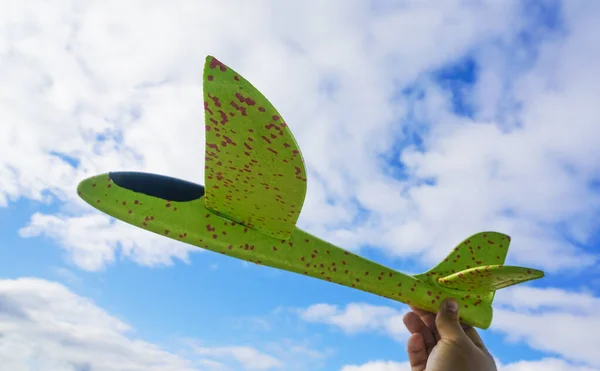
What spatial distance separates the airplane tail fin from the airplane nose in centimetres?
290

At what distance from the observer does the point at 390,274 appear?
5.27 meters

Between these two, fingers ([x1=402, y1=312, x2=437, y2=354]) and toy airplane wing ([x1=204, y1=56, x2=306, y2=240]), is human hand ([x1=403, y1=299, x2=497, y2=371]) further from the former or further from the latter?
toy airplane wing ([x1=204, y1=56, x2=306, y2=240])

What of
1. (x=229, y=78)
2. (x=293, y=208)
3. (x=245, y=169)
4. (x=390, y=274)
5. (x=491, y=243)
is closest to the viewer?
(x=229, y=78)

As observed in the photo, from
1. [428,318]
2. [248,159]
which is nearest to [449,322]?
[428,318]

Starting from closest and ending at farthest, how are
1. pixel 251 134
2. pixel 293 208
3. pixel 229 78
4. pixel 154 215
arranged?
pixel 229 78, pixel 251 134, pixel 293 208, pixel 154 215

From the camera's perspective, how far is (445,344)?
4.63 metres

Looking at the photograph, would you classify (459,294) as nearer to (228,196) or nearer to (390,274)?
(390,274)

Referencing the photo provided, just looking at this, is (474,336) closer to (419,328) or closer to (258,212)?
(419,328)

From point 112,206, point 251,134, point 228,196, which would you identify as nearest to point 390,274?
point 228,196

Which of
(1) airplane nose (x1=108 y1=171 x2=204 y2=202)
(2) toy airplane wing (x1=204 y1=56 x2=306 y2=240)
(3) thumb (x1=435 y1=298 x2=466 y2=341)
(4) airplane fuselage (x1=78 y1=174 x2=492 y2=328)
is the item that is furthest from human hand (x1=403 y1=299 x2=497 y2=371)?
(1) airplane nose (x1=108 y1=171 x2=204 y2=202)

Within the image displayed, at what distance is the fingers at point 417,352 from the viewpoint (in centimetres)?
517

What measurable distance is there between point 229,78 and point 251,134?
52 centimetres

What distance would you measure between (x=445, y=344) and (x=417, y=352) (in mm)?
684

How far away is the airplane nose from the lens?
15.6 feet
